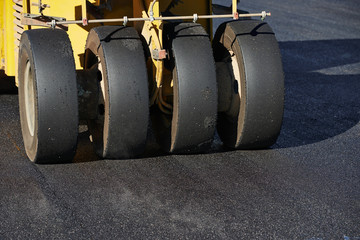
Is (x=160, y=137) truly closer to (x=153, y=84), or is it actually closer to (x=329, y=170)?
(x=153, y=84)

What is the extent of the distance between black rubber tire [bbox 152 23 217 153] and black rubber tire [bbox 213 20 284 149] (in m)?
0.29

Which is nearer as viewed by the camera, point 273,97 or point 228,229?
point 228,229

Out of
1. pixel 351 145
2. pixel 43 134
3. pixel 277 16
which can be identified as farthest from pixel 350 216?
pixel 277 16

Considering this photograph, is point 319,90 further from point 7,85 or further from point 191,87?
point 7,85

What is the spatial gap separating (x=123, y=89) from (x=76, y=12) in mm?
1106

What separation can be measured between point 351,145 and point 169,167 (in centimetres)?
176

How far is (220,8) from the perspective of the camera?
6.85 metres

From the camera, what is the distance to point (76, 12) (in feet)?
21.0

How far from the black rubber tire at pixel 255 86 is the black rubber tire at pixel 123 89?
0.81 meters

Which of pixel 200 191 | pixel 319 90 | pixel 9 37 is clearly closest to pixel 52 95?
pixel 200 191

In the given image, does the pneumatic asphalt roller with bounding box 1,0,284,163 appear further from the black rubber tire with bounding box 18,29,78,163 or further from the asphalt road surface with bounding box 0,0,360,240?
the asphalt road surface with bounding box 0,0,360,240

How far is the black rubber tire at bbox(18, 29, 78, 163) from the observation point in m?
5.60

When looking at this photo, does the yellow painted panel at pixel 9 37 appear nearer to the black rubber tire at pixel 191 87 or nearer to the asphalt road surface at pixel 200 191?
the asphalt road surface at pixel 200 191

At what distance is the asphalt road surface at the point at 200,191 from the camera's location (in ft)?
15.7
